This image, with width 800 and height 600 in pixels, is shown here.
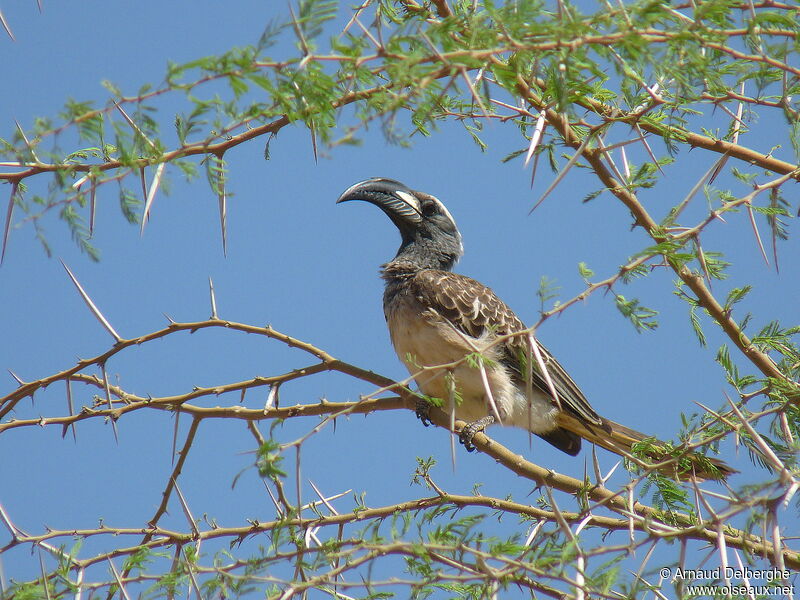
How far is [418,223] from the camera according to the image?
7.07 metres

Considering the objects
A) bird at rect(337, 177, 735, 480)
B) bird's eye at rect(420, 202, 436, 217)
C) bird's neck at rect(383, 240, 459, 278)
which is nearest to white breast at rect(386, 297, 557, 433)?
bird at rect(337, 177, 735, 480)

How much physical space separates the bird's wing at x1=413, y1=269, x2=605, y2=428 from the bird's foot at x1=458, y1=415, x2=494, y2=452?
14.9 inches

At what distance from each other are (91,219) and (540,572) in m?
1.79

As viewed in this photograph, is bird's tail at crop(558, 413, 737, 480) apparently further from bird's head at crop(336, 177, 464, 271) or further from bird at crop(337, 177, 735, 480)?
bird's head at crop(336, 177, 464, 271)

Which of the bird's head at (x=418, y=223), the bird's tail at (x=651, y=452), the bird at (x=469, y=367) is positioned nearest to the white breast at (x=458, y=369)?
the bird at (x=469, y=367)

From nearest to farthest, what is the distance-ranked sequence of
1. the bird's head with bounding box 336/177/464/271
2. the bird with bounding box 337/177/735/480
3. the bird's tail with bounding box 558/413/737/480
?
the bird's tail with bounding box 558/413/737/480
the bird with bounding box 337/177/735/480
the bird's head with bounding box 336/177/464/271

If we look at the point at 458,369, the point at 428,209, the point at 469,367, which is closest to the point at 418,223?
the point at 428,209

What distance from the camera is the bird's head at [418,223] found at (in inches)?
272

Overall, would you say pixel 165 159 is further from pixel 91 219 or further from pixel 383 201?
pixel 383 201

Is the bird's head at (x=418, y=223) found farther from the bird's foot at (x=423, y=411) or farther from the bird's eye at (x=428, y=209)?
the bird's foot at (x=423, y=411)

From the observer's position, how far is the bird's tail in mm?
3686

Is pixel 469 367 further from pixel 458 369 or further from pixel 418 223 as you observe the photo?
pixel 418 223

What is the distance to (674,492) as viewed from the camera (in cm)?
368

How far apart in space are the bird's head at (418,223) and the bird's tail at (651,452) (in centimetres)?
171
